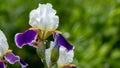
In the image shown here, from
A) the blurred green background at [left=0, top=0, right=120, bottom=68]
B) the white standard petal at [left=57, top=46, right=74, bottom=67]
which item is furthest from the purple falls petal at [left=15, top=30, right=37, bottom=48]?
the blurred green background at [left=0, top=0, right=120, bottom=68]

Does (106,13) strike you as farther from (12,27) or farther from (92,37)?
(12,27)

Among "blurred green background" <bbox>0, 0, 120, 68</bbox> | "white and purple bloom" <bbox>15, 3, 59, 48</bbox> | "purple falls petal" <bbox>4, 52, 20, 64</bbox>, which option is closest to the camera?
"purple falls petal" <bbox>4, 52, 20, 64</bbox>

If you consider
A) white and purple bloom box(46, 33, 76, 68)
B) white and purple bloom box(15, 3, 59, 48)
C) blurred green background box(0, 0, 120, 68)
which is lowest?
white and purple bloom box(46, 33, 76, 68)

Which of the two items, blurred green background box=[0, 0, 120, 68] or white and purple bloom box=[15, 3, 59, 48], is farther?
blurred green background box=[0, 0, 120, 68]

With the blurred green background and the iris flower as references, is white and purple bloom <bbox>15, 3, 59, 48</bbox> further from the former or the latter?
the blurred green background

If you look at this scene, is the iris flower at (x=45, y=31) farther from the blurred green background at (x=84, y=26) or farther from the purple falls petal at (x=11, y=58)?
the blurred green background at (x=84, y=26)
